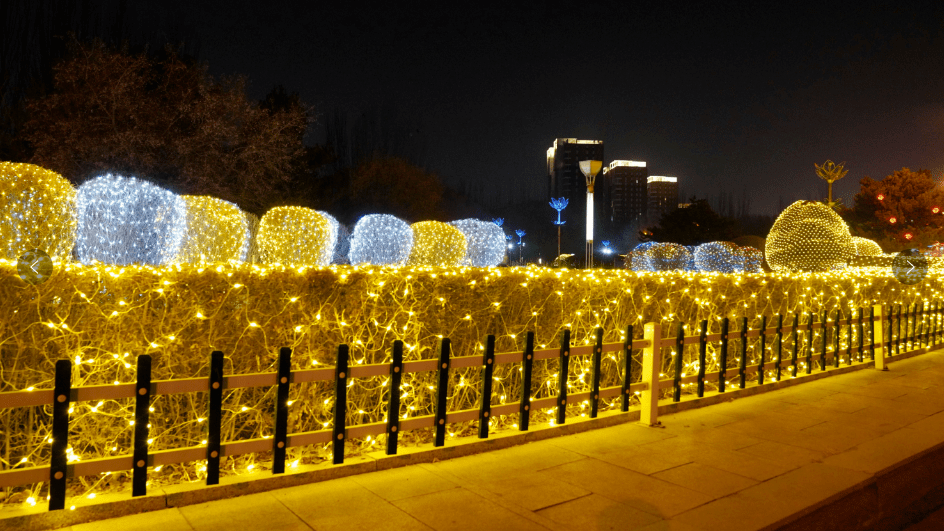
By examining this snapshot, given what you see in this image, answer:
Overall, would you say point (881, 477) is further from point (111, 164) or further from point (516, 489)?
point (111, 164)

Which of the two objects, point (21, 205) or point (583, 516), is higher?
point (21, 205)

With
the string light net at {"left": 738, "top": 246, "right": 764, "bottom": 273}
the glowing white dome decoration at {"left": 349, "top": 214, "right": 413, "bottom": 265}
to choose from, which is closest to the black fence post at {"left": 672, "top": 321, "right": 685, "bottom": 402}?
the glowing white dome decoration at {"left": 349, "top": 214, "right": 413, "bottom": 265}

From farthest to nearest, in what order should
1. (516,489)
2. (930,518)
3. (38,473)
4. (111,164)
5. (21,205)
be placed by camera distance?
(111,164) → (21,205) → (930,518) → (516,489) → (38,473)

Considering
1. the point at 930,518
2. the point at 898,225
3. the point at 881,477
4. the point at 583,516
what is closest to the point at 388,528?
the point at 583,516

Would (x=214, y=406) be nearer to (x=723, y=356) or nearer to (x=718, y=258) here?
(x=723, y=356)

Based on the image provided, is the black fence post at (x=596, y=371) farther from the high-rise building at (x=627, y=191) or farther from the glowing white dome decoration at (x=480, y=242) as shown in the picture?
the high-rise building at (x=627, y=191)

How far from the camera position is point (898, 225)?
3578 centimetres

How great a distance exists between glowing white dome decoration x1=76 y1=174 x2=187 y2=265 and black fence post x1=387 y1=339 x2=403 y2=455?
7169mm

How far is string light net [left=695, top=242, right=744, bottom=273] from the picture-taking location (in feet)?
69.6

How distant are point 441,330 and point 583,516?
2.21 metres

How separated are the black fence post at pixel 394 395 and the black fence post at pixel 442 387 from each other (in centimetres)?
35

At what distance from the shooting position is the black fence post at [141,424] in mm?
3688

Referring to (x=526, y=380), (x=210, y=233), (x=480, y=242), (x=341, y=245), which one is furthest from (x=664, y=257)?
(x=526, y=380)

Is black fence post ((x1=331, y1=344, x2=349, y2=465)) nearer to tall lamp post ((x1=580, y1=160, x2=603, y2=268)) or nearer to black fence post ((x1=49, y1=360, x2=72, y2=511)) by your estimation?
black fence post ((x1=49, y1=360, x2=72, y2=511))
